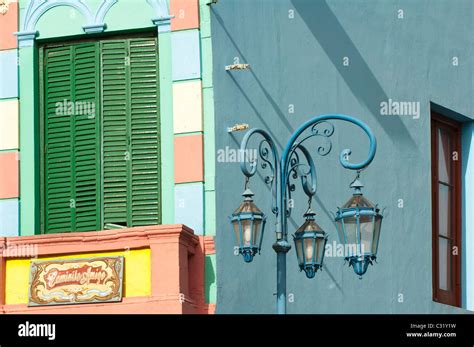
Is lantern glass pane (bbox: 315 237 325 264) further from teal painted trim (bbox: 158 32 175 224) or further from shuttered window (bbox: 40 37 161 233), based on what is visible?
shuttered window (bbox: 40 37 161 233)

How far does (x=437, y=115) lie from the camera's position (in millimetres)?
18672

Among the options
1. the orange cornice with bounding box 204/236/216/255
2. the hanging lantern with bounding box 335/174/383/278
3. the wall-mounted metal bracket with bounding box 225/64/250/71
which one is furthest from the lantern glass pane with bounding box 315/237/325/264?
the wall-mounted metal bracket with bounding box 225/64/250/71

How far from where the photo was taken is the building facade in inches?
656

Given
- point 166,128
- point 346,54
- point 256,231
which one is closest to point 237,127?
point 166,128

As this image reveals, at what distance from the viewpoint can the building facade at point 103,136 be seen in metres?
16.7

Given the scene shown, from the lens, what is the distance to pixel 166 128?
56.2 feet

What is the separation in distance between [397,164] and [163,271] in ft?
Result: 11.6

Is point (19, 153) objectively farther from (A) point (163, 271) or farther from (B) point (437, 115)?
(B) point (437, 115)

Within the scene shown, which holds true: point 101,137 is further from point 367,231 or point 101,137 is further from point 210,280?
point 367,231

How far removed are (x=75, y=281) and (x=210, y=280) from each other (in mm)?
1565

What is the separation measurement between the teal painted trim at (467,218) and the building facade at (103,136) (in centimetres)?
387

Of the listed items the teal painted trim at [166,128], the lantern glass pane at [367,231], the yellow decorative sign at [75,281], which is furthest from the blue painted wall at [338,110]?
the lantern glass pane at [367,231]

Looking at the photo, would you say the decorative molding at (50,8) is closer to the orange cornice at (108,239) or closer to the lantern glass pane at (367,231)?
the orange cornice at (108,239)
